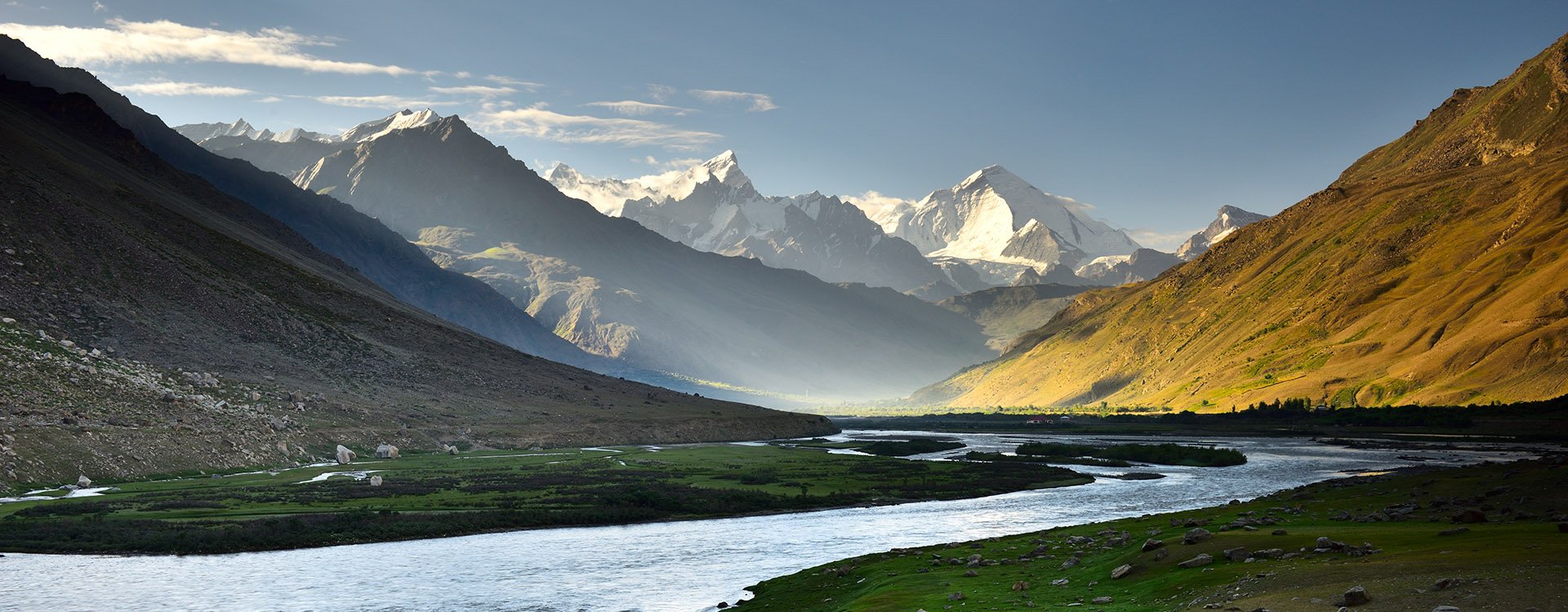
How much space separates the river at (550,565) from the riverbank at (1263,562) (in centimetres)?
829

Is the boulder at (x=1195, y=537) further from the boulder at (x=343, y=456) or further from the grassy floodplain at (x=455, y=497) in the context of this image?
the boulder at (x=343, y=456)

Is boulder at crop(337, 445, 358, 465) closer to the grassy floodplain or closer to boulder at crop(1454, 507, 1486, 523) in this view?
the grassy floodplain

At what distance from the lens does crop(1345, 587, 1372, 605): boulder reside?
29.5 m

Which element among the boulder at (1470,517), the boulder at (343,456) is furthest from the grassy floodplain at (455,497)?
the boulder at (1470,517)

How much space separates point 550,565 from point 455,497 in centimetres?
3464

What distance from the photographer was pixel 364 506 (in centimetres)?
8825

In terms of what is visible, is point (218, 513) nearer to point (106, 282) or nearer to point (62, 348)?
A: point (62, 348)

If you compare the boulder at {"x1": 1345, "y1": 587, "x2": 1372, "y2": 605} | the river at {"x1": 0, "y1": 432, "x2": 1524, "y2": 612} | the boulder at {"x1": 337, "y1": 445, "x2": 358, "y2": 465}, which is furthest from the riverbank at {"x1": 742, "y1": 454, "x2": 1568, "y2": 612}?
the boulder at {"x1": 337, "y1": 445, "x2": 358, "y2": 465}

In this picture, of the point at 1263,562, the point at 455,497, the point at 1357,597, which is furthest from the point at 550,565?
the point at 1357,597

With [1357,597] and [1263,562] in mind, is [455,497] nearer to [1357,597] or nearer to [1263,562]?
[1263,562]

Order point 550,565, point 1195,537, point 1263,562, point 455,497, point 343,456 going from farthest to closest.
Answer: point 343,456 → point 455,497 → point 550,565 → point 1195,537 → point 1263,562

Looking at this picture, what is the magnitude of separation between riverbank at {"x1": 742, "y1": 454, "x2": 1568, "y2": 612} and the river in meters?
8.29

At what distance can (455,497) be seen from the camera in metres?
97.5

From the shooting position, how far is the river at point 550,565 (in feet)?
178
